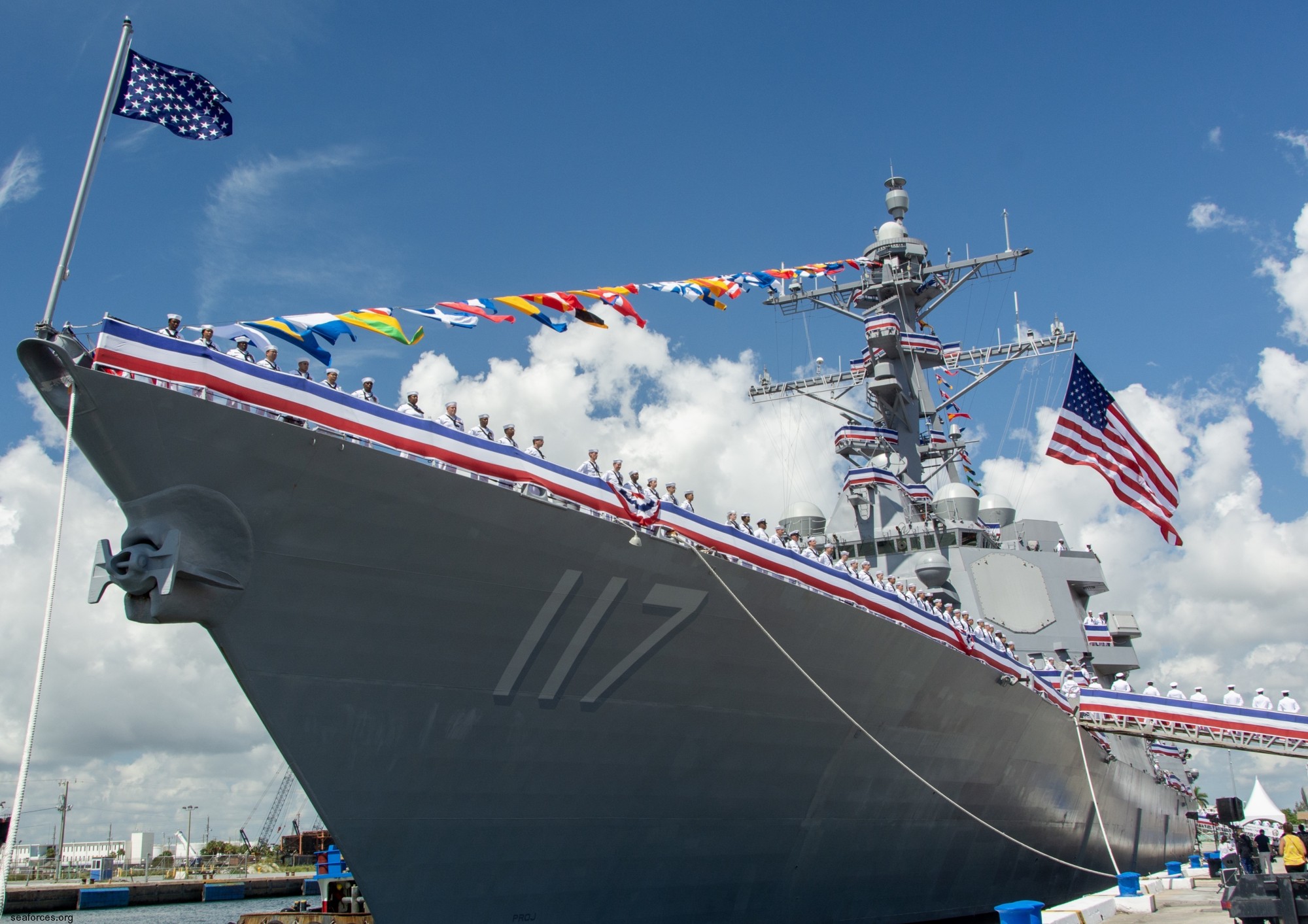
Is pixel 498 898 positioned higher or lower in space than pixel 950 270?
→ lower

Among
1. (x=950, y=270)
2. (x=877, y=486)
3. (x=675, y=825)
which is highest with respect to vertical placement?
(x=950, y=270)

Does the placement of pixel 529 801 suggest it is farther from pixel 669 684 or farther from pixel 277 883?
pixel 277 883

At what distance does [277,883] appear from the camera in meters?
39.9

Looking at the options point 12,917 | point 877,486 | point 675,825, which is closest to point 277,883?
point 12,917

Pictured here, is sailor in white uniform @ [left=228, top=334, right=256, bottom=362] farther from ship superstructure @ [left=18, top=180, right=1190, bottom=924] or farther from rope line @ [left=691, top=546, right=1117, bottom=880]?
rope line @ [left=691, top=546, right=1117, bottom=880]

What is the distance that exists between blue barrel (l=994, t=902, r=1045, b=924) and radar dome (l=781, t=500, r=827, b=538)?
10.9m

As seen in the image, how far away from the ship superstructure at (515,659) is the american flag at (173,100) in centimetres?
175

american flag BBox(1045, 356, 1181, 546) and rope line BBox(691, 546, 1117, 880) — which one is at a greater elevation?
american flag BBox(1045, 356, 1181, 546)

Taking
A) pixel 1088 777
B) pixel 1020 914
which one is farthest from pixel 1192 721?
pixel 1020 914

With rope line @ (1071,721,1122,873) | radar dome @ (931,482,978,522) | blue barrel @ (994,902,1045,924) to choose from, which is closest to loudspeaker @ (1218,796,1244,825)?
blue barrel @ (994,902,1045,924)

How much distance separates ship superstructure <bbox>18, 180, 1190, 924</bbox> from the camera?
6922 mm

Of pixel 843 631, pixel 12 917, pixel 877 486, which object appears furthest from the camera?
pixel 12 917

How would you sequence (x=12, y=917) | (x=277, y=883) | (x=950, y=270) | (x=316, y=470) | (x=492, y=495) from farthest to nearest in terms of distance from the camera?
(x=277, y=883), (x=12, y=917), (x=950, y=270), (x=492, y=495), (x=316, y=470)

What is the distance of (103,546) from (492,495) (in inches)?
111
